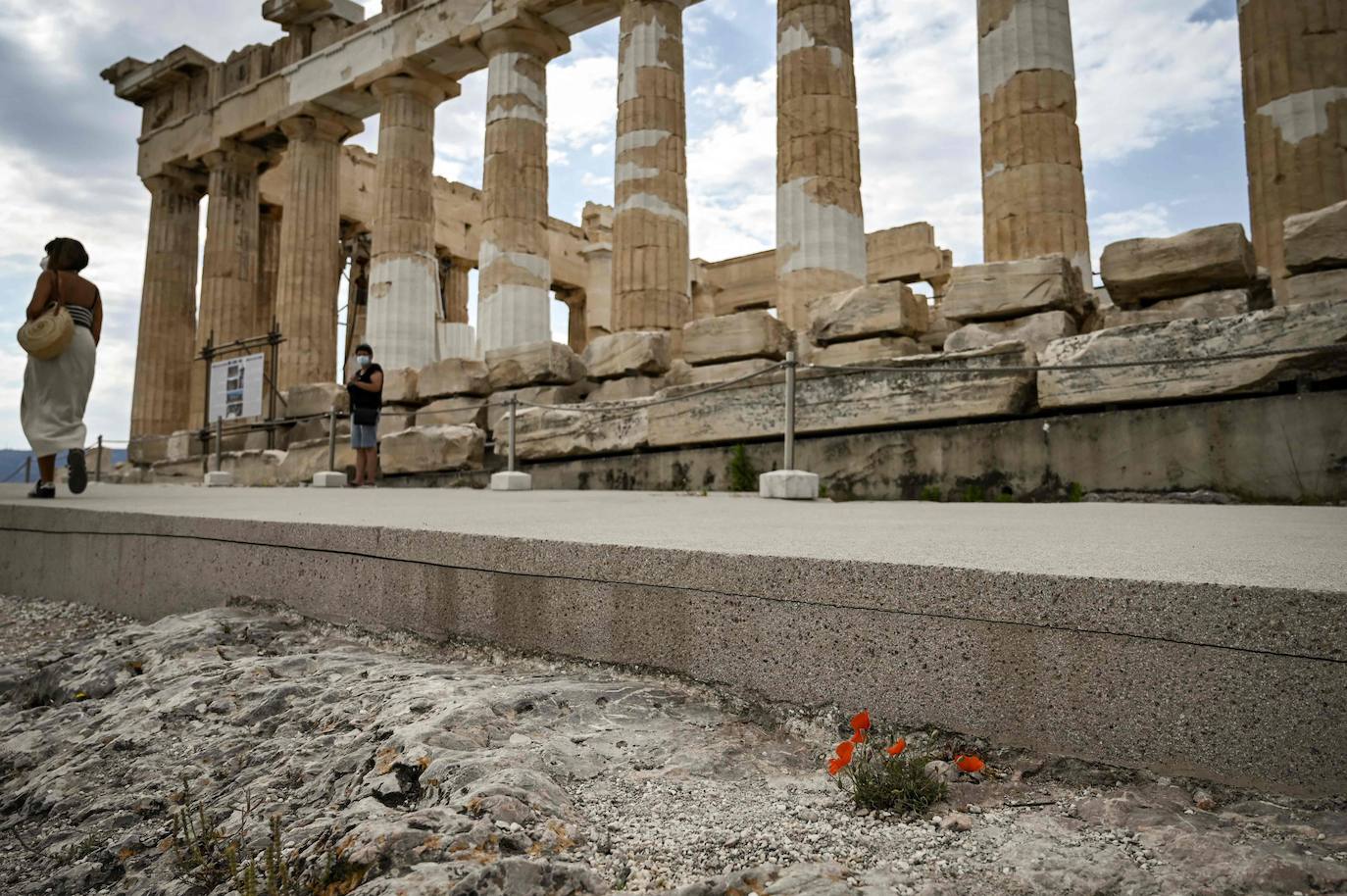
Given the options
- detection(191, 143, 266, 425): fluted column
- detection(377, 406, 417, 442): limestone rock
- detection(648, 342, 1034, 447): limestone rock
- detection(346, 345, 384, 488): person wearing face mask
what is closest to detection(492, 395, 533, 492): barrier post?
detection(648, 342, 1034, 447): limestone rock

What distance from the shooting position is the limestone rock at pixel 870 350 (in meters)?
7.99

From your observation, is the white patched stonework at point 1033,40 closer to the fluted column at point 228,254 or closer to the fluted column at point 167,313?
the fluted column at point 228,254

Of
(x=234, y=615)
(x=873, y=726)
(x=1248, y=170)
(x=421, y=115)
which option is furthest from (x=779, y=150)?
(x=873, y=726)

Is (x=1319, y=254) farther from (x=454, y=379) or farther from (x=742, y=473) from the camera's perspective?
(x=454, y=379)

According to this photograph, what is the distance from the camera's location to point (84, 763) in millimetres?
2133

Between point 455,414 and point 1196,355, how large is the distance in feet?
30.2

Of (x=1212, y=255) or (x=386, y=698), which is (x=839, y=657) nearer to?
(x=386, y=698)

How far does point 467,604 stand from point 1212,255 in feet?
20.9

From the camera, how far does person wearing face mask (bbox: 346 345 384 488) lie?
9.72 m

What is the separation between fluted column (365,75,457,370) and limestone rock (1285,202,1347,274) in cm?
1270

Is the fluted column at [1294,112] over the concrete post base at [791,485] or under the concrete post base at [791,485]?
over

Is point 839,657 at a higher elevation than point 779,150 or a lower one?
lower

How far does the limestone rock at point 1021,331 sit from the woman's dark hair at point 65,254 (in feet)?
23.5

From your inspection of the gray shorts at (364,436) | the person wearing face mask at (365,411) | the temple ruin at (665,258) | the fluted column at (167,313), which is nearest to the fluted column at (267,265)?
the temple ruin at (665,258)
